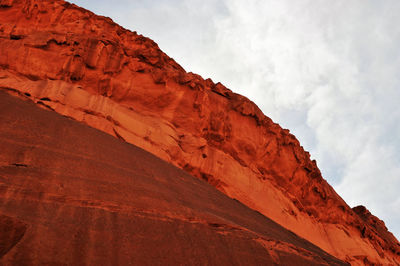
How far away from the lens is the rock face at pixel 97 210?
4379 mm

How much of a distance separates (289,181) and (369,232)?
693 centimetres

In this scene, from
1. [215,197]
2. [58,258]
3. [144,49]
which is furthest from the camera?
[144,49]

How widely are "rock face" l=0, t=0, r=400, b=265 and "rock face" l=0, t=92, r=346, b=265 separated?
3.07 m

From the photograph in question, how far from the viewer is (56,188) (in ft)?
17.7

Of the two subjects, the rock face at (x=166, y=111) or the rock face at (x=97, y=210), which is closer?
the rock face at (x=97, y=210)

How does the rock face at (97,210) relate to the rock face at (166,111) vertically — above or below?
below

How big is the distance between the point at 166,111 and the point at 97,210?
9786mm

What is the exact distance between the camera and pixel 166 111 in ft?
48.7

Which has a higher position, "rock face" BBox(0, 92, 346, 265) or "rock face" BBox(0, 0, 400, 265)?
"rock face" BBox(0, 0, 400, 265)

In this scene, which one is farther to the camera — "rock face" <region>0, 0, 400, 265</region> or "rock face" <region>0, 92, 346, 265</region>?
"rock face" <region>0, 0, 400, 265</region>

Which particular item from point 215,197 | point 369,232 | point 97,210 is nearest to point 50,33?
point 215,197

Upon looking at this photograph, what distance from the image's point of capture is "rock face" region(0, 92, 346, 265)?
4379mm

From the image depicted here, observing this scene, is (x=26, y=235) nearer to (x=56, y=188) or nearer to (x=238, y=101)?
(x=56, y=188)

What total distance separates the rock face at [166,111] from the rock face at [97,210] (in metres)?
3.07
